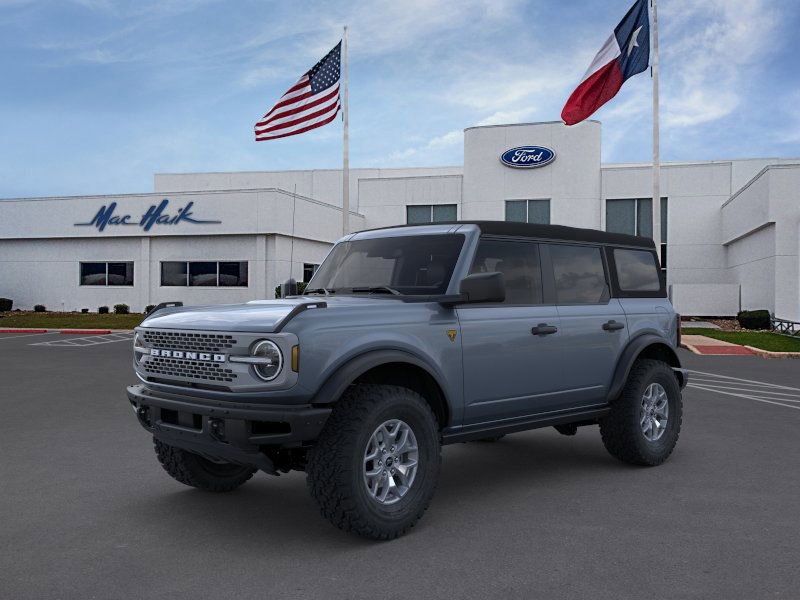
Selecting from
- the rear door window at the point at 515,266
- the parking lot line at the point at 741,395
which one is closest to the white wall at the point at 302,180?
the parking lot line at the point at 741,395

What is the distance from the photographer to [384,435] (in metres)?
4.83

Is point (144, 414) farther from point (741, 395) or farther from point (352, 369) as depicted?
point (741, 395)

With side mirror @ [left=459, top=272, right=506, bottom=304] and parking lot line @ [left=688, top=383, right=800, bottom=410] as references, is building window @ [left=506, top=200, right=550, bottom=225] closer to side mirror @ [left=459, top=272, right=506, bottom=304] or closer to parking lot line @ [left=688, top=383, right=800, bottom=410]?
parking lot line @ [left=688, top=383, right=800, bottom=410]

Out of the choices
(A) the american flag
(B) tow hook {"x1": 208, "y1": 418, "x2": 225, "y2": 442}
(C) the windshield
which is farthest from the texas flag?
(B) tow hook {"x1": 208, "y1": 418, "x2": 225, "y2": 442}

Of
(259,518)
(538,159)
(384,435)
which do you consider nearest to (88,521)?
(259,518)

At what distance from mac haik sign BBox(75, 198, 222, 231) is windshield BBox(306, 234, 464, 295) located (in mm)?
29581

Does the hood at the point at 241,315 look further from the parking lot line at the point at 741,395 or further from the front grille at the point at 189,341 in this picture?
the parking lot line at the point at 741,395

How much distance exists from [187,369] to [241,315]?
537 mm

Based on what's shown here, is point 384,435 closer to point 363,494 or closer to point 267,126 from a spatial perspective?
point 363,494

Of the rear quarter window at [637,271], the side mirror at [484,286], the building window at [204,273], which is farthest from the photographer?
the building window at [204,273]

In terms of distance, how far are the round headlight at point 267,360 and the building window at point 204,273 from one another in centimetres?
3092

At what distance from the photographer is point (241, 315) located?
4762mm

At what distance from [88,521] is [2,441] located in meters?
3.35

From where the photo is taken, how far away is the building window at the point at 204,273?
3500 cm
